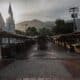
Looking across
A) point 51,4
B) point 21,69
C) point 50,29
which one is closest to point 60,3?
point 51,4

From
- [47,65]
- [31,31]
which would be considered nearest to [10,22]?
[31,31]

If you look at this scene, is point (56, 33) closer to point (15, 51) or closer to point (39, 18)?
point (39, 18)

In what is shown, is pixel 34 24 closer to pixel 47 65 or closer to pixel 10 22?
pixel 10 22

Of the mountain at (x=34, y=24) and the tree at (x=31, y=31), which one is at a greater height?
the mountain at (x=34, y=24)

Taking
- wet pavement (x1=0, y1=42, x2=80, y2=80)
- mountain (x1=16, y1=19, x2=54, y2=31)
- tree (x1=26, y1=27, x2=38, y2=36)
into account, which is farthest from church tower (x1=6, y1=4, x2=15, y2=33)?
wet pavement (x1=0, y1=42, x2=80, y2=80)

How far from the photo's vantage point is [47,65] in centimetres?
409

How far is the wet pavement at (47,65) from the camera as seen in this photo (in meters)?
3.96

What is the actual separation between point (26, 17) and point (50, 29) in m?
A: 0.38

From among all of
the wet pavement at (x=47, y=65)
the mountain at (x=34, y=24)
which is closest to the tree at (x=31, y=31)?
the mountain at (x=34, y=24)

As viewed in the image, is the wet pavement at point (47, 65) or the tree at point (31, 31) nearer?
the wet pavement at point (47, 65)

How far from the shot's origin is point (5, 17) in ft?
13.1

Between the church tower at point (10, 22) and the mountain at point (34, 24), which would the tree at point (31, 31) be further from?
the church tower at point (10, 22)

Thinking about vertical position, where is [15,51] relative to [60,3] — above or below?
below

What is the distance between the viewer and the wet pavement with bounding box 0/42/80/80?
13.0 feet
